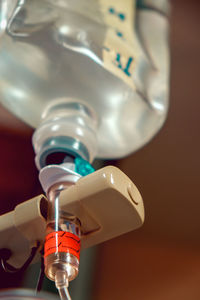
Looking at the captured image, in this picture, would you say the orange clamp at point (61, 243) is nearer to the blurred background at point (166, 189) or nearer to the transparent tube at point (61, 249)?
the transparent tube at point (61, 249)

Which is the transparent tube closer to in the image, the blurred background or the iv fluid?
the iv fluid

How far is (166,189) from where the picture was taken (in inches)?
45.1

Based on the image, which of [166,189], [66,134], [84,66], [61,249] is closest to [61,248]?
[61,249]

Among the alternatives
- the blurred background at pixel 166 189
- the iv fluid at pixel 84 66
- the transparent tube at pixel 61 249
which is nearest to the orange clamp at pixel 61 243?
the transparent tube at pixel 61 249

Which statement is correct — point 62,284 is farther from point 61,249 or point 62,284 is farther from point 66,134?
point 66,134

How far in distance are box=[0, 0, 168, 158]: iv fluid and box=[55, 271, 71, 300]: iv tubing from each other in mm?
306

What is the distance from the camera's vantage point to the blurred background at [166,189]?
1064 mm

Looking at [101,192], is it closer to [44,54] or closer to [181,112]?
[44,54]

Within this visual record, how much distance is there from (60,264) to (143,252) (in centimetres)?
81

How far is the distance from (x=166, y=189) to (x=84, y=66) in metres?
0.59

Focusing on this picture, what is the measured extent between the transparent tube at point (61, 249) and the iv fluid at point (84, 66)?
0.85 ft

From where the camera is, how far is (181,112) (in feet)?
3.71

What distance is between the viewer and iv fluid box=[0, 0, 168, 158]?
2.04ft

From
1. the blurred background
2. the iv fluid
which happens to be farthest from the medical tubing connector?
the blurred background
